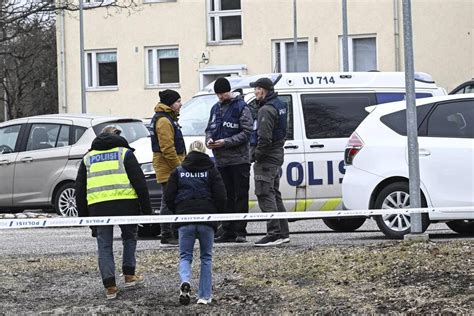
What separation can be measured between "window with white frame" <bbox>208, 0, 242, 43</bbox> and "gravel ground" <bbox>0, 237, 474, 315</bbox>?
95.3 feet

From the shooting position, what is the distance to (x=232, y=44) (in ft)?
133

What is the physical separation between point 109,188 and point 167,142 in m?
2.81

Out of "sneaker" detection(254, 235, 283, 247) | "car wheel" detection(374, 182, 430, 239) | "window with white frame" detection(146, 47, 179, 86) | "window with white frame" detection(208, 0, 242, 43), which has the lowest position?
"sneaker" detection(254, 235, 283, 247)

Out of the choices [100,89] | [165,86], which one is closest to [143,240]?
[165,86]

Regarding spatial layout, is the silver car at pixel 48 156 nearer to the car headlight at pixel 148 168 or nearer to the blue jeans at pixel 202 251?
the car headlight at pixel 148 168

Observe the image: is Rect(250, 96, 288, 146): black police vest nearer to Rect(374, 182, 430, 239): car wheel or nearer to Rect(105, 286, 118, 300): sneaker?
Rect(374, 182, 430, 239): car wheel

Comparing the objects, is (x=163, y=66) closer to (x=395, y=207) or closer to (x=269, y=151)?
(x=395, y=207)

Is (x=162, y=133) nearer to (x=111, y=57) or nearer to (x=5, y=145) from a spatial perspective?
(x=5, y=145)

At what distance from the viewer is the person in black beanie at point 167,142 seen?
42.4 ft

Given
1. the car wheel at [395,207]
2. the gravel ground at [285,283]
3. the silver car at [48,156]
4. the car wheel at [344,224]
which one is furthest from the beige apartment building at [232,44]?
the gravel ground at [285,283]

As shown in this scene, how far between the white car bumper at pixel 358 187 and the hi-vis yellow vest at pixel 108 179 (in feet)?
13.5

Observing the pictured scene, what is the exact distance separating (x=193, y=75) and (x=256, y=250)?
2899cm

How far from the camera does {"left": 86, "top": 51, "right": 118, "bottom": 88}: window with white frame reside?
42.6 meters

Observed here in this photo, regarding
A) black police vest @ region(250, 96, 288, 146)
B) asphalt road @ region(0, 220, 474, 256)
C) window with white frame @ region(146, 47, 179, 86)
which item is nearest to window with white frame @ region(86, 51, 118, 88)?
window with white frame @ region(146, 47, 179, 86)
